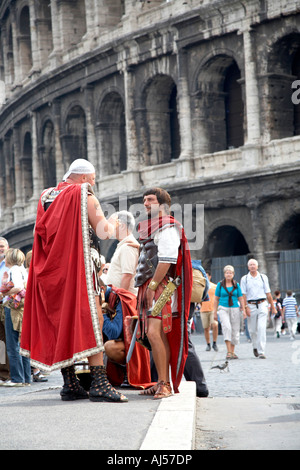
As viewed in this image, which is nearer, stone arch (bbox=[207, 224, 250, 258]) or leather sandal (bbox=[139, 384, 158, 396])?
leather sandal (bbox=[139, 384, 158, 396])

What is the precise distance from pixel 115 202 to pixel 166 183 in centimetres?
215

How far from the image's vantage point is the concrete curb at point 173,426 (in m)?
4.24

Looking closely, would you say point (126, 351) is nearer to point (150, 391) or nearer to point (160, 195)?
point (150, 391)

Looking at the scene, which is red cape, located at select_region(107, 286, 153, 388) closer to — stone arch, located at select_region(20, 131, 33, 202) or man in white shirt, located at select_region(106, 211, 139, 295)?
man in white shirt, located at select_region(106, 211, 139, 295)

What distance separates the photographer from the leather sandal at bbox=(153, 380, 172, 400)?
616 cm

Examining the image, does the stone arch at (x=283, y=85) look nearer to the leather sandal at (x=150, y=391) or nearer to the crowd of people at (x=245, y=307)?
the crowd of people at (x=245, y=307)

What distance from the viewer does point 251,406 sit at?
6.90 metres

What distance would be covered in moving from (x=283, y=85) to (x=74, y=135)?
29.5 feet

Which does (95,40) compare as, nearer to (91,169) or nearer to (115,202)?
(115,202)

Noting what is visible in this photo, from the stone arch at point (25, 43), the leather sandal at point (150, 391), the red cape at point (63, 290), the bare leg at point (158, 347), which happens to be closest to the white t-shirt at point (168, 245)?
the bare leg at point (158, 347)

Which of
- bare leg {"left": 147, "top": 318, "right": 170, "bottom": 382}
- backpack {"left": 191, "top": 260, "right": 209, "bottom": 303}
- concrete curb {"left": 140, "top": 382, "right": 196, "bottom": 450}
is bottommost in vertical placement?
concrete curb {"left": 140, "top": 382, "right": 196, "bottom": 450}

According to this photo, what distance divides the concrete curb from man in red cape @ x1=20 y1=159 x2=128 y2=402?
1.36ft

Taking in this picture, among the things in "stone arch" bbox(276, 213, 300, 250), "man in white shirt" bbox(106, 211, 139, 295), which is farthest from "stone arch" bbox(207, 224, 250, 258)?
"man in white shirt" bbox(106, 211, 139, 295)

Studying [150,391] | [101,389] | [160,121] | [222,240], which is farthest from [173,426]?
[160,121]
